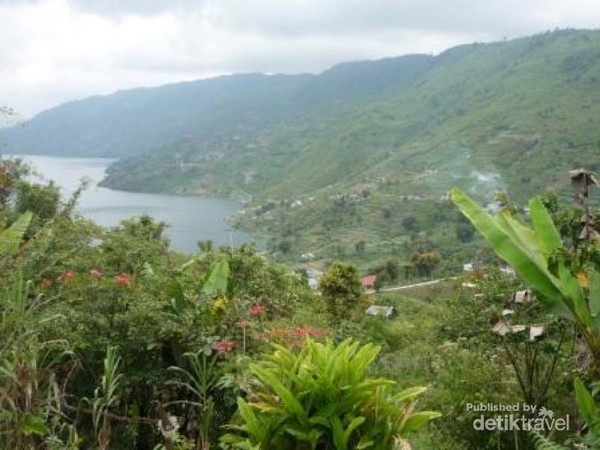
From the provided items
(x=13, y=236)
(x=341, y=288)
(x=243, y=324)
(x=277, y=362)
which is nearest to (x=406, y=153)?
(x=341, y=288)

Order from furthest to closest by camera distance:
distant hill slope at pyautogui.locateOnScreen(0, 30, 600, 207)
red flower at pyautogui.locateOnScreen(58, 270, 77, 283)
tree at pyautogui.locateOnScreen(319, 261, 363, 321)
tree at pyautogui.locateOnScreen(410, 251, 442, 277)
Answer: distant hill slope at pyautogui.locateOnScreen(0, 30, 600, 207), tree at pyautogui.locateOnScreen(410, 251, 442, 277), tree at pyautogui.locateOnScreen(319, 261, 363, 321), red flower at pyautogui.locateOnScreen(58, 270, 77, 283)

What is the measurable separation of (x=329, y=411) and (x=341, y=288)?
986cm

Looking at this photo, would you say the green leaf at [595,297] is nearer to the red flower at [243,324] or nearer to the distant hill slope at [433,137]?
the red flower at [243,324]

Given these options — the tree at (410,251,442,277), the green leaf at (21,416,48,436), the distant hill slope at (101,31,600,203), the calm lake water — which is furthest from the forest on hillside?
the distant hill slope at (101,31,600,203)

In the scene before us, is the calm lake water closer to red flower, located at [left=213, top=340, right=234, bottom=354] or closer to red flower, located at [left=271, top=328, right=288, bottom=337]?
red flower, located at [left=271, top=328, right=288, bottom=337]

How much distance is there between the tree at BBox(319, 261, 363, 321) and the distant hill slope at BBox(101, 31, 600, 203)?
5440cm

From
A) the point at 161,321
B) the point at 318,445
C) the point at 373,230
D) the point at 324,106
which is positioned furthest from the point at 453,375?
the point at 324,106

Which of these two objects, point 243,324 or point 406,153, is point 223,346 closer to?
point 243,324

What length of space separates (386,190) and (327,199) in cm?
811

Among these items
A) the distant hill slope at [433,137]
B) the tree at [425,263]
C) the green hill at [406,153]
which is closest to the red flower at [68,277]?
the tree at [425,263]

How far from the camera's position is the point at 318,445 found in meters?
2.82

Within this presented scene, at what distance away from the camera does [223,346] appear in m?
4.03

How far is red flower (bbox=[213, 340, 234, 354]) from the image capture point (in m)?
4.02

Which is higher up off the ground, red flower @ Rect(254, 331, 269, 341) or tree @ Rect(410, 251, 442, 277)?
red flower @ Rect(254, 331, 269, 341)
